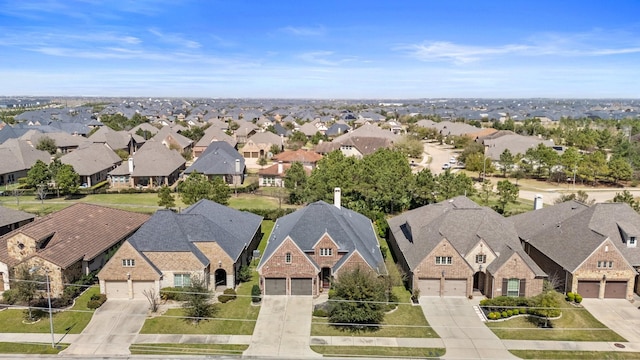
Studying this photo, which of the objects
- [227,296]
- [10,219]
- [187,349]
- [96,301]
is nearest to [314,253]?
[227,296]

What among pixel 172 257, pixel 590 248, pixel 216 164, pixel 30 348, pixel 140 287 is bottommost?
pixel 30 348

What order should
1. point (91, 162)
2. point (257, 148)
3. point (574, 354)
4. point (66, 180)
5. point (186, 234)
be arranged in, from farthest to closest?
point (257, 148), point (91, 162), point (66, 180), point (186, 234), point (574, 354)

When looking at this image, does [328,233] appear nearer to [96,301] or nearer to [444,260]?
[444,260]

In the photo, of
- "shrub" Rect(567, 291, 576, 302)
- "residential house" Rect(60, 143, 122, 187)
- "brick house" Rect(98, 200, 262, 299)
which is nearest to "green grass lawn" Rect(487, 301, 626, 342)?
"shrub" Rect(567, 291, 576, 302)

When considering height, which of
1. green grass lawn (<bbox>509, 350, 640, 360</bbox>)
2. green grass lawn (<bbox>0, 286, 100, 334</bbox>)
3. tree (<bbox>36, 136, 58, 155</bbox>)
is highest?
tree (<bbox>36, 136, 58, 155</bbox>)

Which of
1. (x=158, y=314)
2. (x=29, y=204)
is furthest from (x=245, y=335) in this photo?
(x=29, y=204)

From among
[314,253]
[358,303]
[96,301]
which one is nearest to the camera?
[358,303]

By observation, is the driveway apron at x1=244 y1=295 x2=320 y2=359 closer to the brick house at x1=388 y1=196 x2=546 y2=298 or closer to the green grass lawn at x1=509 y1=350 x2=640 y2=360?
the brick house at x1=388 y1=196 x2=546 y2=298
